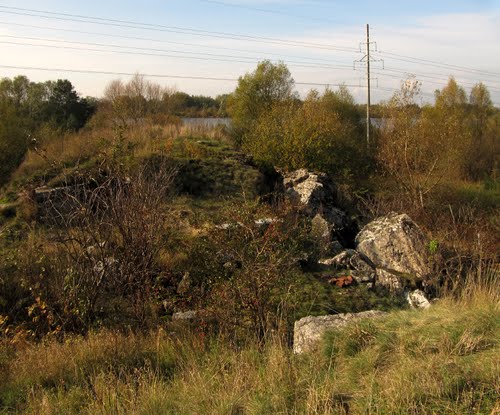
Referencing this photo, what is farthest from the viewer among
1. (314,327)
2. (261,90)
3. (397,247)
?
(261,90)

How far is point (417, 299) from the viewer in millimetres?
8297

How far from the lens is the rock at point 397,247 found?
9719 mm

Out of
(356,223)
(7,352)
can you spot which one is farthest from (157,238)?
(356,223)

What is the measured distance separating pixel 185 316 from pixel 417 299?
384 cm

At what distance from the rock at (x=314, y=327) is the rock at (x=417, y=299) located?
8.21ft

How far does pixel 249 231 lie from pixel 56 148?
42.0ft

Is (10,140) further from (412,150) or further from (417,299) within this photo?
(417,299)

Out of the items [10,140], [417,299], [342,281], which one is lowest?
[417,299]

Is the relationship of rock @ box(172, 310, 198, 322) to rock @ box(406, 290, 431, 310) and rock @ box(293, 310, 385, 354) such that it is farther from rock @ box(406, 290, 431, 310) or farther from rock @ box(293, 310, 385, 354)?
rock @ box(406, 290, 431, 310)

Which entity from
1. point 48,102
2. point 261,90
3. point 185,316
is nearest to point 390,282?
point 185,316

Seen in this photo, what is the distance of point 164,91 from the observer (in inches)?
1465

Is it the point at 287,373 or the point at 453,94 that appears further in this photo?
the point at 453,94

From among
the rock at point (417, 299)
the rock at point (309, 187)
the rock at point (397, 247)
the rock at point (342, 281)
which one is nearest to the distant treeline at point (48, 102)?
the rock at point (309, 187)

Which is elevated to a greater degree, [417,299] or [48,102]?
[48,102]
